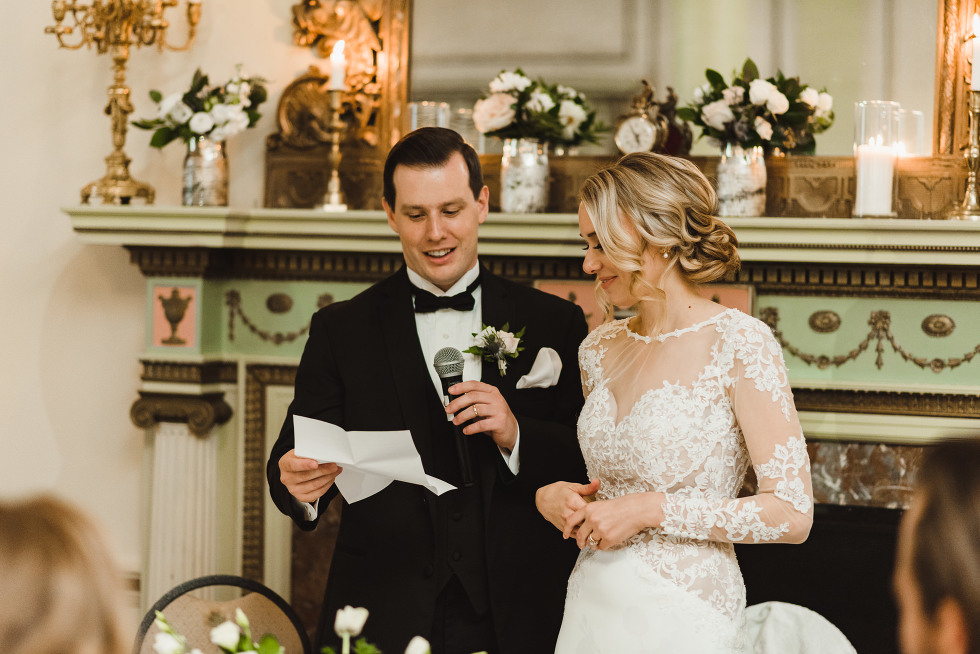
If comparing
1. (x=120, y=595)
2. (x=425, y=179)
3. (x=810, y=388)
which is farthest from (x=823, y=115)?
(x=120, y=595)

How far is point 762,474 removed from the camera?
1.83 m

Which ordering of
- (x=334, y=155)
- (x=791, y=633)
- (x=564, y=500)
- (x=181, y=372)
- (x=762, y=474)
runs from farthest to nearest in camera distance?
1. (x=181, y=372)
2. (x=334, y=155)
3. (x=791, y=633)
4. (x=564, y=500)
5. (x=762, y=474)

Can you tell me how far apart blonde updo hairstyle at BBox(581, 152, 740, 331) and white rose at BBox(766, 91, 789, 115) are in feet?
3.54

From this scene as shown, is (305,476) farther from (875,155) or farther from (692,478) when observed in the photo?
(875,155)

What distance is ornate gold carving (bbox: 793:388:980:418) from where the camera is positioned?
301 centimetres

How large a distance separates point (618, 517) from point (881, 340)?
1.59 m

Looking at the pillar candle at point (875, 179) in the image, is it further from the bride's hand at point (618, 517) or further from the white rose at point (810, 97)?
the bride's hand at point (618, 517)

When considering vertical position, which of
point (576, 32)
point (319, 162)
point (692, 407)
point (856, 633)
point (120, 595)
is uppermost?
point (576, 32)

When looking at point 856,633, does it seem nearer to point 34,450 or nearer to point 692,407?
point 692,407

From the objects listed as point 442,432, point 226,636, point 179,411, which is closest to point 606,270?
point 442,432

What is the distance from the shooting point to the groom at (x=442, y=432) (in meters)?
2.21

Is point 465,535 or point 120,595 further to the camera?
point 465,535

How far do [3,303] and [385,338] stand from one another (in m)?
2.34

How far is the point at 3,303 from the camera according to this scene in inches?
155
